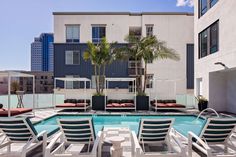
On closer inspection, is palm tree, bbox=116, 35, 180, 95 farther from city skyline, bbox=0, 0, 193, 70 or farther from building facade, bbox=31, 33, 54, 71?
building facade, bbox=31, 33, 54, 71

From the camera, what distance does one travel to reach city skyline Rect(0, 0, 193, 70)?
16406 mm

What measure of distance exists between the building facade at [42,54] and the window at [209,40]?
4336 inches

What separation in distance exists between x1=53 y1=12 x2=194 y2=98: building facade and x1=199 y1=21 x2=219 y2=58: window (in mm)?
9432

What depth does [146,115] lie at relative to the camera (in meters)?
13.6

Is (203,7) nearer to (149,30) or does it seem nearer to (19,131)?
(149,30)

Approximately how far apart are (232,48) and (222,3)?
314 cm

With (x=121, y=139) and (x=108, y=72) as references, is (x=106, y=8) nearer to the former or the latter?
(x=108, y=72)

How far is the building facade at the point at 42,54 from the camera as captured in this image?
119 metres

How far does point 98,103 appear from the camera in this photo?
1614cm

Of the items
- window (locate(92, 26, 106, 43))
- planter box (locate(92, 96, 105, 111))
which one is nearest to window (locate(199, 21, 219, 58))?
planter box (locate(92, 96, 105, 111))

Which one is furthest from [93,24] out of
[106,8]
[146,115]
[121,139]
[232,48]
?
[121,139]

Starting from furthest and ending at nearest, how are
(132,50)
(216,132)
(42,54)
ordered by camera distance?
1. (42,54)
2. (132,50)
3. (216,132)

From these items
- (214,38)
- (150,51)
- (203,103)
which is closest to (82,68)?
(150,51)

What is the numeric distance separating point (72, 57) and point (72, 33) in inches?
117
